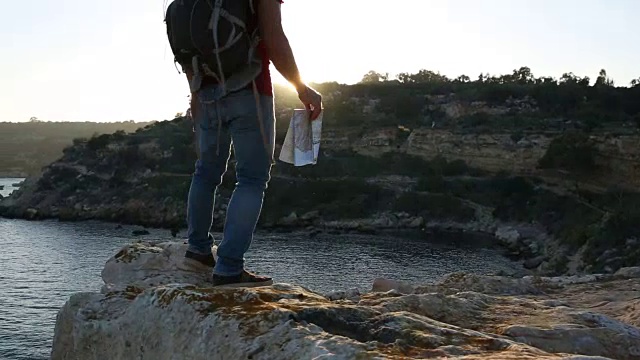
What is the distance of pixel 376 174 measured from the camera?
64.2 meters

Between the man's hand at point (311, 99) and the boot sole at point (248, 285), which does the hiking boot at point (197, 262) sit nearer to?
the boot sole at point (248, 285)

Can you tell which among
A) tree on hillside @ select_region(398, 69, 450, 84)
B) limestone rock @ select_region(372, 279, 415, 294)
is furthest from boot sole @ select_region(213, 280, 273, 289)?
tree on hillside @ select_region(398, 69, 450, 84)

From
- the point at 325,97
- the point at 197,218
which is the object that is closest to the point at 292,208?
the point at 325,97

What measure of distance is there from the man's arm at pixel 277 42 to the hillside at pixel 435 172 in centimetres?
3295

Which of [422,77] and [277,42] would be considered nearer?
[277,42]

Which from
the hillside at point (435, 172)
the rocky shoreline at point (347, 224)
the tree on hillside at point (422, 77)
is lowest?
the rocky shoreline at point (347, 224)

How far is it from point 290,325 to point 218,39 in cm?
187

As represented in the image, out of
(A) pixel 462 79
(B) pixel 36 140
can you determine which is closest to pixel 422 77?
(A) pixel 462 79

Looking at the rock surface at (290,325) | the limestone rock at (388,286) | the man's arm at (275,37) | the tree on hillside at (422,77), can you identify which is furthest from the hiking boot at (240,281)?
the tree on hillside at (422,77)

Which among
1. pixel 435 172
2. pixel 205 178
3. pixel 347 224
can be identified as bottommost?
pixel 347 224

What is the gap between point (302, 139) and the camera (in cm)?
443

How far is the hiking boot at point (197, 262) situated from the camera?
464cm

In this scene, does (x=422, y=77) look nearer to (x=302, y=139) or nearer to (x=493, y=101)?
(x=493, y=101)

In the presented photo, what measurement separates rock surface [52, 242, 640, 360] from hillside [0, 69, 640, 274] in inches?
1286
